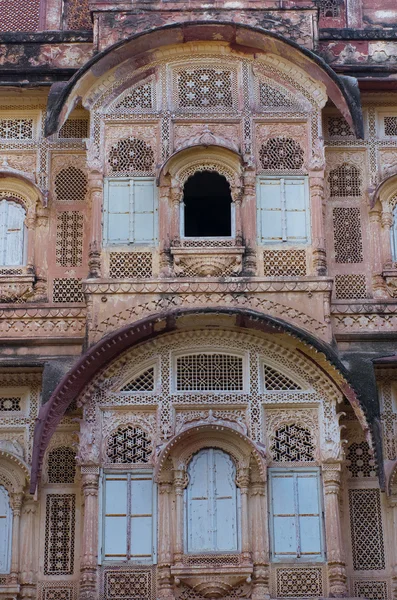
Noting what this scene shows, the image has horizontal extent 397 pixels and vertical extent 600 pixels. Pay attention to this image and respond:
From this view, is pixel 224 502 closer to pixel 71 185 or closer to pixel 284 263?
pixel 284 263

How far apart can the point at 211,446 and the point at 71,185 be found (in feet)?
12.0

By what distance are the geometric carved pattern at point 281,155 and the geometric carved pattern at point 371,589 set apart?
4.69 metres

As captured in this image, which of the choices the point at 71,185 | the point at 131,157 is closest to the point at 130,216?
the point at 131,157

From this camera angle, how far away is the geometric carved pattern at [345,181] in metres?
15.5

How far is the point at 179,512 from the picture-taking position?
13625 mm

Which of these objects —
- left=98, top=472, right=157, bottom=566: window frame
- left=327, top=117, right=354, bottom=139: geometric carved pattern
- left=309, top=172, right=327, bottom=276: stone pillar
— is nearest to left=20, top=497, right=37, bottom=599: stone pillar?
left=98, top=472, right=157, bottom=566: window frame

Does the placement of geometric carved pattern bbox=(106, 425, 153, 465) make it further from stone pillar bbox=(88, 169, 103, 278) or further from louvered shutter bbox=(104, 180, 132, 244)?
louvered shutter bbox=(104, 180, 132, 244)

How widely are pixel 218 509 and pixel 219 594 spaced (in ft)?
2.95

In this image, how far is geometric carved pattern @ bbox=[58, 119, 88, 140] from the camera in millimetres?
15719

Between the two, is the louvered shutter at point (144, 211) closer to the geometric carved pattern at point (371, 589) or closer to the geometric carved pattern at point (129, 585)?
the geometric carved pattern at point (129, 585)

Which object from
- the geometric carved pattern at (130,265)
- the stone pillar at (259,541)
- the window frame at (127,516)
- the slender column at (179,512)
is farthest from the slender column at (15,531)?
the geometric carved pattern at (130,265)

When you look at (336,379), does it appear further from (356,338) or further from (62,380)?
(62,380)

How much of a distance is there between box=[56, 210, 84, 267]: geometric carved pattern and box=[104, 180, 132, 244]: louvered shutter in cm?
55

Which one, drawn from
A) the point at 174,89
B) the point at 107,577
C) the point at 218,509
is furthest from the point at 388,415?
the point at 174,89
